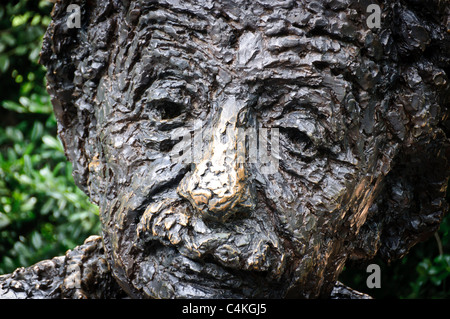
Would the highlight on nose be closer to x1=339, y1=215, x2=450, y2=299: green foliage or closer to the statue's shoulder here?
the statue's shoulder

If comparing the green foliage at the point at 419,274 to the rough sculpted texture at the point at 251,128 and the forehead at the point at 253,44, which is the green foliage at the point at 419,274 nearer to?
the rough sculpted texture at the point at 251,128

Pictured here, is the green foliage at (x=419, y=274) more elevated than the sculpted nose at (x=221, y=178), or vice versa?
the sculpted nose at (x=221, y=178)

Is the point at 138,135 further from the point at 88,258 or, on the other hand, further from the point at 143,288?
the point at 88,258

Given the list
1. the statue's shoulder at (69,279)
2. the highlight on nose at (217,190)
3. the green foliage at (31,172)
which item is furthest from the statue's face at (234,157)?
the green foliage at (31,172)

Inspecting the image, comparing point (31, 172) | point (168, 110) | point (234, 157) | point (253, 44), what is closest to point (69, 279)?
point (168, 110)

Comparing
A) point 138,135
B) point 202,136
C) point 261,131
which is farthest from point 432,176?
point 138,135

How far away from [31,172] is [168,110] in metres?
1.63

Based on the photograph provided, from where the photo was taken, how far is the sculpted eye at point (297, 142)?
5.73 ft

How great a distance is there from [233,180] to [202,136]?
0.17 metres

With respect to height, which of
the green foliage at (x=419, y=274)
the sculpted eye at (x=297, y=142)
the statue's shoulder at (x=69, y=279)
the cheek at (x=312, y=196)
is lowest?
the green foliage at (x=419, y=274)

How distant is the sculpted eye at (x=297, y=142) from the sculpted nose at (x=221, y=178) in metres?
0.14

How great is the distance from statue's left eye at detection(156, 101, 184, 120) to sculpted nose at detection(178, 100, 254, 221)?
16cm

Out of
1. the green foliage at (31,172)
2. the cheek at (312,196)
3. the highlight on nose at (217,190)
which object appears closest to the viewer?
the highlight on nose at (217,190)

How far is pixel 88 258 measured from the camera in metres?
2.23
